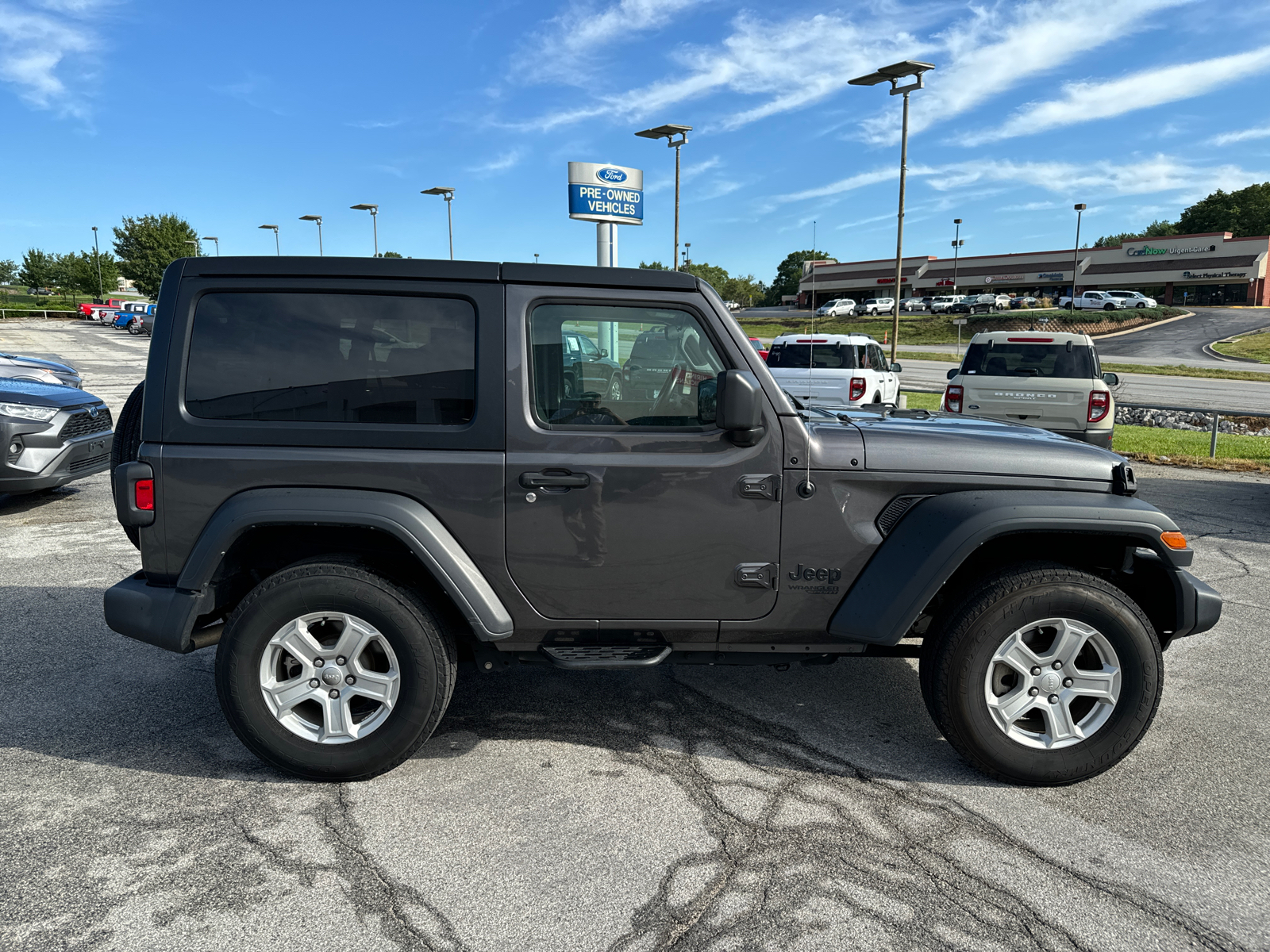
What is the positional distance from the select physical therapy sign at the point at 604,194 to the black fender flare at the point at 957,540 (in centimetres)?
1905

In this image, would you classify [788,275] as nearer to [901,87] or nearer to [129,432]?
[901,87]

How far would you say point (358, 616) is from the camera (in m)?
3.38

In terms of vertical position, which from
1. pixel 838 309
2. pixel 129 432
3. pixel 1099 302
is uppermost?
pixel 1099 302

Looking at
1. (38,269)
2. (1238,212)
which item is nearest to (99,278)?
(38,269)

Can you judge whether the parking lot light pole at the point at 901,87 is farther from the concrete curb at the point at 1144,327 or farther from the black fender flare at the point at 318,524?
the concrete curb at the point at 1144,327

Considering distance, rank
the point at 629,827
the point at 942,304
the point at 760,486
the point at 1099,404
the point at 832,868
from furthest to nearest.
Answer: the point at 942,304 < the point at 1099,404 < the point at 760,486 < the point at 629,827 < the point at 832,868

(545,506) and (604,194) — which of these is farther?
(604,194)

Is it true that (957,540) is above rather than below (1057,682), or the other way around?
above

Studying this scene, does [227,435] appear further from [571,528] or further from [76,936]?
[76,936]

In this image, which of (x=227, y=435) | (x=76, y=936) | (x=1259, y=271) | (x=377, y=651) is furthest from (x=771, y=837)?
(x=1259, y=271)

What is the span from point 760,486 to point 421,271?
4.99 ft

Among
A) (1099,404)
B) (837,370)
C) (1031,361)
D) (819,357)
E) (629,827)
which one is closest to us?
(629,827)

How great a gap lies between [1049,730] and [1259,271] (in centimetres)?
7824

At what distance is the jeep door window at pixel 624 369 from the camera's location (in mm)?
3395
